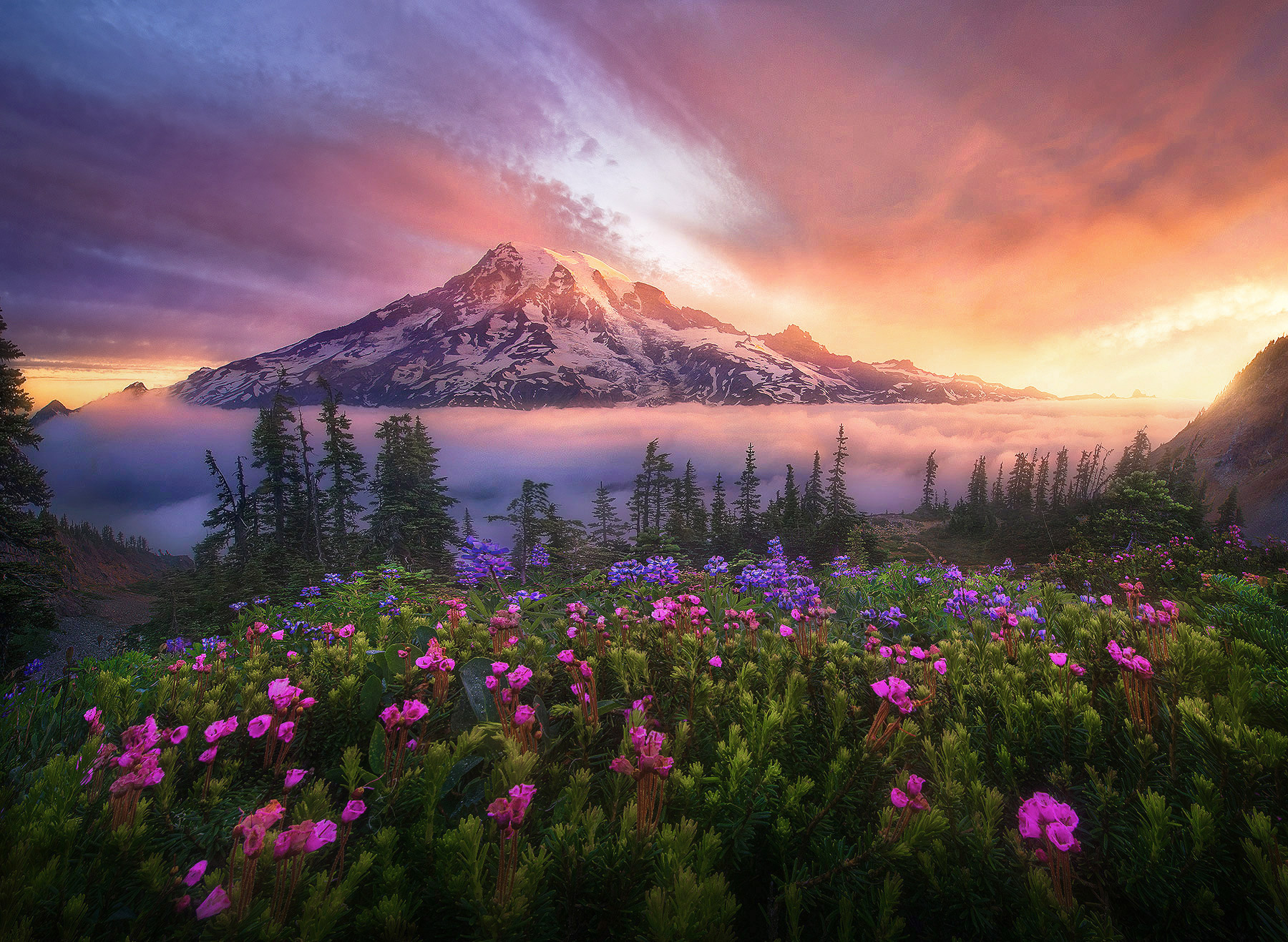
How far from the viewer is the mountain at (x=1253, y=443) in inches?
3007

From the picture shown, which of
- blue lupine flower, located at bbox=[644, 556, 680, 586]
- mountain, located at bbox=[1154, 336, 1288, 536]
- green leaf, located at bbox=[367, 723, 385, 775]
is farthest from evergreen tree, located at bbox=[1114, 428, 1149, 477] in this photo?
green leaf, located at bbox=[367, 723, 385, 775]

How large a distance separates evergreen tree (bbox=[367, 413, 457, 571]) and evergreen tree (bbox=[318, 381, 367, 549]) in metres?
2.24

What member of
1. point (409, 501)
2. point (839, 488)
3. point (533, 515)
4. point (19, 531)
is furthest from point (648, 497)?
point (19, 531)

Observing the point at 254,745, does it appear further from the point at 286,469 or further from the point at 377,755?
the point at 286,469

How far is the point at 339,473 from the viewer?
33.5 meters

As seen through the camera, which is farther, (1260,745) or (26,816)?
(1260,745)

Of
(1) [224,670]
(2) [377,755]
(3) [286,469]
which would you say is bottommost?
(3) [286,469]

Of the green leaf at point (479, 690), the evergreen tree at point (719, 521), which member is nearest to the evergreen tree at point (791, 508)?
the evergreen tree at point (719, 521)

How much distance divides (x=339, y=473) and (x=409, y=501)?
249 inches

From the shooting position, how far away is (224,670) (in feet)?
9.38

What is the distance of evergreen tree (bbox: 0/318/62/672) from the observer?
48.3 feet

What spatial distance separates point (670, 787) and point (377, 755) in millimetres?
1162

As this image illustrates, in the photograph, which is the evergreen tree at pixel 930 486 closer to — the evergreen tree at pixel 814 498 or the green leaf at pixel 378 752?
the evergreen tree at pixel 814 498

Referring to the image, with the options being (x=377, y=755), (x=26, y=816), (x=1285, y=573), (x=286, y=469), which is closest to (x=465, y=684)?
(x=377, y=755)
